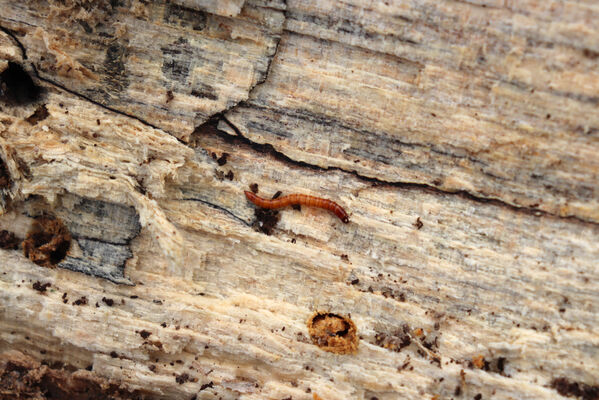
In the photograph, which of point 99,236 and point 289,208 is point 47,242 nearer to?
point 99,236

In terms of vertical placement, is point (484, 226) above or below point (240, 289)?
above

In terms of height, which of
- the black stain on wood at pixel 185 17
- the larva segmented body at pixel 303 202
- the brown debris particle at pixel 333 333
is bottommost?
the brown debris particle at pixel 333 333

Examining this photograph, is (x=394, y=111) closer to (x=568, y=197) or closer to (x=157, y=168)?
(x=568, y=197)

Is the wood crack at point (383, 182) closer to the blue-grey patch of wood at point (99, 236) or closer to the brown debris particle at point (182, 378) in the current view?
the blue-grey patch of wood at point (99, 236)

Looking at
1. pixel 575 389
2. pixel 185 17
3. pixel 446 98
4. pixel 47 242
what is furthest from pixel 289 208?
pixel 575 389

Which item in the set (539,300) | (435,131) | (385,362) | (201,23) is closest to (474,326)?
(539,300)

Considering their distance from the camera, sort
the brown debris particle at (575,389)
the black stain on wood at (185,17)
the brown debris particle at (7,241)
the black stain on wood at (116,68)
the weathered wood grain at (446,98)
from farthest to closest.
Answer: the brown debris particle at (7,241), the black stain on wood at (116,68), the black stain on wood at (185,17), the brown debris particle at (575,389), the weathered wood grain at (446,98)

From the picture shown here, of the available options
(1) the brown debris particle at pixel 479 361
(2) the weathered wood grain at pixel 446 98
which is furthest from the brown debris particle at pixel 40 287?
(1) the brown debris particle at pixel 479 361
